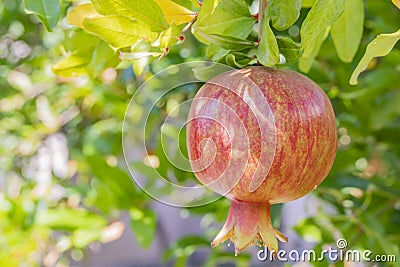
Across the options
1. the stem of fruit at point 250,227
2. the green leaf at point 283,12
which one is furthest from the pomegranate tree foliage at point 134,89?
the stem of fruit at point 250,227

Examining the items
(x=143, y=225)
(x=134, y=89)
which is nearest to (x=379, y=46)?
(x=143, y=225)

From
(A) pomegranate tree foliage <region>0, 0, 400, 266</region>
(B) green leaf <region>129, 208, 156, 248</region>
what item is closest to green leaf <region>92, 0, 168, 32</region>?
(A) pomegranate tree foliage <region>0, 0, 400, 266</region>

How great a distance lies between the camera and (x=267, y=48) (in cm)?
45

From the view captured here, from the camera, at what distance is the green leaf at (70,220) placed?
1077 mm

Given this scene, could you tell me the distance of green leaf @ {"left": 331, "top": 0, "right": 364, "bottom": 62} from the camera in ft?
2.10

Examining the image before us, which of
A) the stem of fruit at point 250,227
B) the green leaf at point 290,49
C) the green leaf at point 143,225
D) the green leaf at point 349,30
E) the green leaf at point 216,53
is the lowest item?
the green leaf at point 143,225

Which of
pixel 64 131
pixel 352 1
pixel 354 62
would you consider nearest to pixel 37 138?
pixel 64 131

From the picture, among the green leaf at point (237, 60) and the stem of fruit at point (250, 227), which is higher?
the green leaf at point (237, 60)

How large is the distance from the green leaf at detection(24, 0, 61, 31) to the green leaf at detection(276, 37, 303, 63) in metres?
0.20

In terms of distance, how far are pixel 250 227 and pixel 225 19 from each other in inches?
6.9

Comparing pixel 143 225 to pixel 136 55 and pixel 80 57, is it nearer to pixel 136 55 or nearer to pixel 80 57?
pixel 80 57

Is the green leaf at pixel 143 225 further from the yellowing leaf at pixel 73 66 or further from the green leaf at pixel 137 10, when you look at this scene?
the green leaf at pixel 137 10

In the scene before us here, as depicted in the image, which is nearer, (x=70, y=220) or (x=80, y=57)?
(x=80, y=57)

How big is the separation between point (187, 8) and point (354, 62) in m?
0.51
